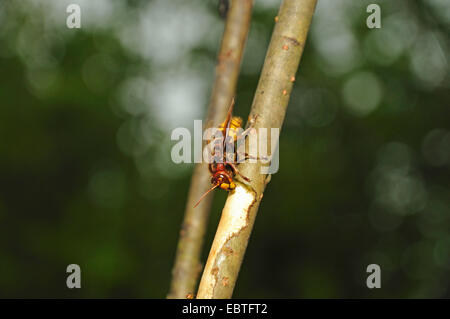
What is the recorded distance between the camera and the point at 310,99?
52.3 feet

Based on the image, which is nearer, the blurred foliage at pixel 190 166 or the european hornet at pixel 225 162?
the european hornet at pixel 225 162

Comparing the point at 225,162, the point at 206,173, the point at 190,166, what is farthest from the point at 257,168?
the point at 190,166

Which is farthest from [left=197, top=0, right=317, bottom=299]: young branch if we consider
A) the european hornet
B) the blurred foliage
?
the blurred foliage

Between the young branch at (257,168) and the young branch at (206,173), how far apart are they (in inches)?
37.0

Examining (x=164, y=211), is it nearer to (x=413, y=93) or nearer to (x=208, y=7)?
(x=208, y=7)

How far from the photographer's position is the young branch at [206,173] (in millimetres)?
2559

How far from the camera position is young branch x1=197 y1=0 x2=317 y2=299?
147 cm

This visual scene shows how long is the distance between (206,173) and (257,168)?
3.62 feet

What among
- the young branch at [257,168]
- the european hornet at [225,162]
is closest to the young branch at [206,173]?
the european hornet at [225,162]

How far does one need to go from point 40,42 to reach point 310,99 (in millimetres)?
10129

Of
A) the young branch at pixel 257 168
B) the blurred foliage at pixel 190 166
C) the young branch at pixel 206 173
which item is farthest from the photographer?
the blurred foliage at pixel 190 166

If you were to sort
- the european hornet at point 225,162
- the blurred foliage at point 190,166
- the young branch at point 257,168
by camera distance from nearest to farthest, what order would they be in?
the young branch at point 257,168, the european hornet at point 225,162, the blurred foliage at point 190,166

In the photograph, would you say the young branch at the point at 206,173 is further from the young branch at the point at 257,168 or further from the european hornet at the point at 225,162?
the young branch at the point at 257,168
